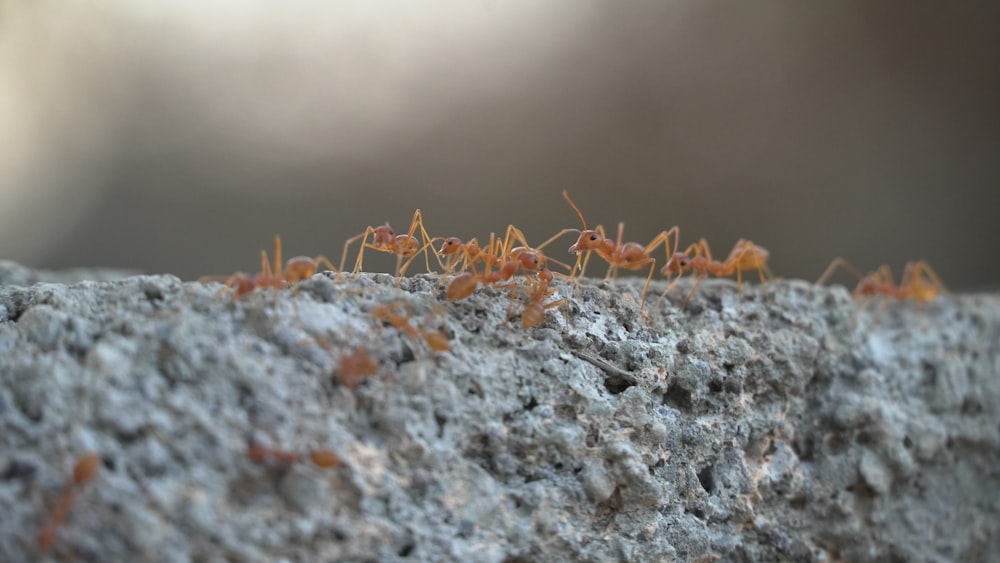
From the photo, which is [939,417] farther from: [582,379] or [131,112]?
[131,112]

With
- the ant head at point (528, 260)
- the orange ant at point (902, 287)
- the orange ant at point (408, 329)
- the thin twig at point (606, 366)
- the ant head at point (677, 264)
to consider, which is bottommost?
the thin twig at point (606, 366)

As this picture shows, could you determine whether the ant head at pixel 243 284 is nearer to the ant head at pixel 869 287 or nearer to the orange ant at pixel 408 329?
the orange ant at pixel 408 329

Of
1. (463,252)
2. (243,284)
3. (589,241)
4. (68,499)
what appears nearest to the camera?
(68,499)

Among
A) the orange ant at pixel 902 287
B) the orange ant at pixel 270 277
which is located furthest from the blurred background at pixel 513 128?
the orange ant at pixel 270 277

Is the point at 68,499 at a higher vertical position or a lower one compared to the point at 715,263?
lower

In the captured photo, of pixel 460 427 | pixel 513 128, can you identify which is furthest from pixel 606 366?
pixel 513 128

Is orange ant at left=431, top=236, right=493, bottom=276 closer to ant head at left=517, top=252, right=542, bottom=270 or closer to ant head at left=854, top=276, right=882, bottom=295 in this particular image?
ant head at left=517, top=252, right=542, bottom=270

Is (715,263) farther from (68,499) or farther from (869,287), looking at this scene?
(68,499)
